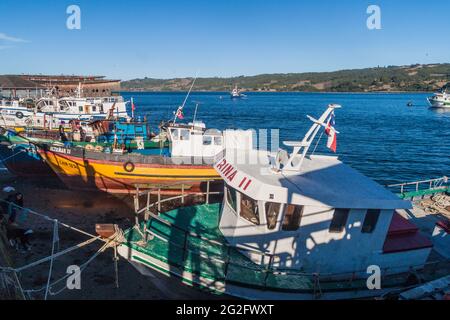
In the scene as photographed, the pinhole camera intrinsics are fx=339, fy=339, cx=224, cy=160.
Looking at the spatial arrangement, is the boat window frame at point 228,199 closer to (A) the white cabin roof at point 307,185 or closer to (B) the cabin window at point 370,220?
(A) the white cabin roof at point 307,185

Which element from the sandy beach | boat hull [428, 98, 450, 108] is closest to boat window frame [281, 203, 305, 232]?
the sandy beach

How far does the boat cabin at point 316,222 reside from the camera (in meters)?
7.90

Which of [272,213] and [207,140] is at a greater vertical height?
[207,140]

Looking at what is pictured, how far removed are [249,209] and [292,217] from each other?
1075 millimetres

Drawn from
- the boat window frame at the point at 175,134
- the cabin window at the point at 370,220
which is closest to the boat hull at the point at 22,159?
the boat window frame at the point at 175,134

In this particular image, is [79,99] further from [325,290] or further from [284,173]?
[325,290]

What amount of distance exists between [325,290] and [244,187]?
9.84ft

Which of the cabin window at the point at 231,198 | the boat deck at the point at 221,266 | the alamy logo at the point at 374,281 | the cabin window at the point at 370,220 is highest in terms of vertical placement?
the cabin window at the point at 231,198

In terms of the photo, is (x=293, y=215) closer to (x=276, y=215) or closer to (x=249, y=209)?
(x=276, y=215)

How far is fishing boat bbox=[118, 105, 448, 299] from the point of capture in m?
7.72

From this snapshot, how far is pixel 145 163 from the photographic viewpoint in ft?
63.3

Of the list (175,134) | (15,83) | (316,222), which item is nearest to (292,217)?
(316,222)
